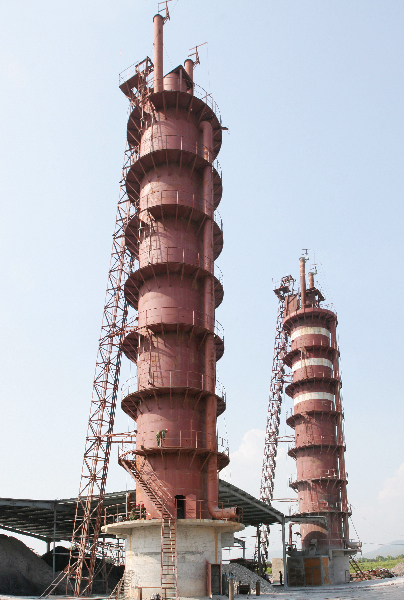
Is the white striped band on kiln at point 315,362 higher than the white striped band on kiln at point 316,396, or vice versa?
the white striped band on kiln at point 315,362

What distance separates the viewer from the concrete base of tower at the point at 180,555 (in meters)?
27.9

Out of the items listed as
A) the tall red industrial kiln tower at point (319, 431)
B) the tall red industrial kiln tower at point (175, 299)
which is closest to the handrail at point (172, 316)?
the tall red industrial kiln tower at point (175, 299)

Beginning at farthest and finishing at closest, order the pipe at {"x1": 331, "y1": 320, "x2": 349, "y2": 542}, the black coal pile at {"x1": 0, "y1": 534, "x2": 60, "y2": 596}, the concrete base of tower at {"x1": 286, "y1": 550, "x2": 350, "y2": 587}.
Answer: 1. the pipe at {"x1": 331, "y1": 320, "x2": 349, "y2": 542}
2. the concrete base of tower at {"x1": 286, "y1": 550, "x2": 350, "y2": 587}
3. the black coal pile at {"x1": 0, "y1": 534, "x2": 60, "y2": 596}

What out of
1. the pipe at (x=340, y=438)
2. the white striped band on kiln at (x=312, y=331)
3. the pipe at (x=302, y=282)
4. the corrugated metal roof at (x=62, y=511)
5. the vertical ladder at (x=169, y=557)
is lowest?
the vertical ladder at (x=169, y=557)

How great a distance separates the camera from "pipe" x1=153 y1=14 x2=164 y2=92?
3825 centimetres

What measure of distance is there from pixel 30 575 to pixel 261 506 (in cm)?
1777

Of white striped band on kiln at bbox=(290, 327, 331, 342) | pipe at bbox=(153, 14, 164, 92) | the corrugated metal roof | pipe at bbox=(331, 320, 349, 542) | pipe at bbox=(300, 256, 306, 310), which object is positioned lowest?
the corrugated metal roof

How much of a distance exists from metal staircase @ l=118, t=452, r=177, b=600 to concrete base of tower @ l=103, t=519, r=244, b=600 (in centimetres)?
36

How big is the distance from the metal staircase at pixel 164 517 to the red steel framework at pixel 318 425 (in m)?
28.9

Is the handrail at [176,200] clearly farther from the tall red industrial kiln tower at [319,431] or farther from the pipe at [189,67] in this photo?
the tall red industrial kiln tower at [319,431]

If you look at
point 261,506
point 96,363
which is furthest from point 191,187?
point 261,506

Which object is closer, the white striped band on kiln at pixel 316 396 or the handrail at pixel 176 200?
the handrail at pixel 176 200

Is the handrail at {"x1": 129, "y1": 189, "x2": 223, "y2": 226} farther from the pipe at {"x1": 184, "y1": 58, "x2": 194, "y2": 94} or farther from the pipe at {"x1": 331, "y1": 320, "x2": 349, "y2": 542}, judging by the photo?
the pipe at {"x1": 331, "y1": 320, "x2": 349, "y2": 542}

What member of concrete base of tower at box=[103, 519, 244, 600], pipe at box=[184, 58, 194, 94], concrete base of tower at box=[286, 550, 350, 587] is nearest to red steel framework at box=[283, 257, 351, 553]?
concrete base of tower at box=[286, 550, 350, 587]
